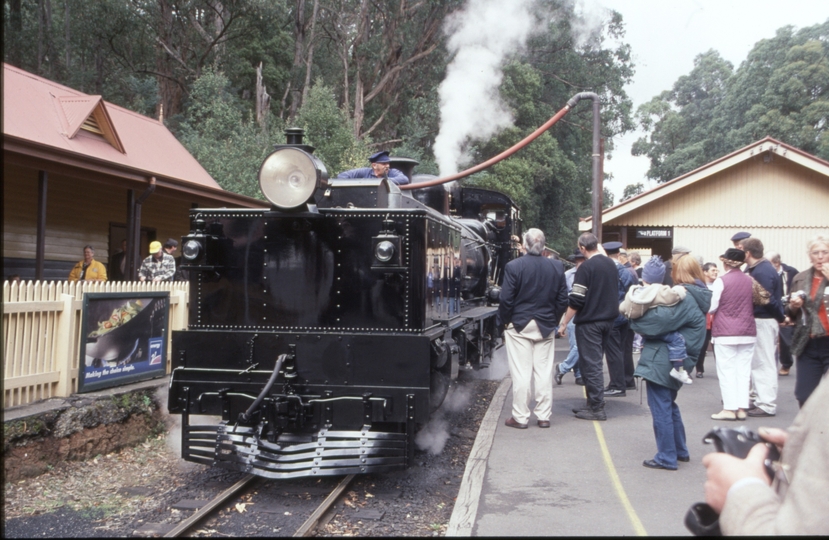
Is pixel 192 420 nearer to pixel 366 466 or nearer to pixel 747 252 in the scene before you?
pixel 366 466

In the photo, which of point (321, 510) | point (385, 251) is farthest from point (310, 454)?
point (385, 251)

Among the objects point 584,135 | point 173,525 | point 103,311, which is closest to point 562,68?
point 584,135

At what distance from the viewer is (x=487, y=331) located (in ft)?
33.0

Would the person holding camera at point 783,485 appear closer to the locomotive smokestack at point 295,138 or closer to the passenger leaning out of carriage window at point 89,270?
the locomotive smokestack at point 295,138

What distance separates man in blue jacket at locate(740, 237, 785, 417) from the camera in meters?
7.35

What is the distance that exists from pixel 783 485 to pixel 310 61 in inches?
1202

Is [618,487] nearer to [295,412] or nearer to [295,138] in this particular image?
[295,412]

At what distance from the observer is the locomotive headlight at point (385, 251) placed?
509 centimetres

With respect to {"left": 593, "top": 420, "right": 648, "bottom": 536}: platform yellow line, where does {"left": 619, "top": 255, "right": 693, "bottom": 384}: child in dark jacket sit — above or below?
above

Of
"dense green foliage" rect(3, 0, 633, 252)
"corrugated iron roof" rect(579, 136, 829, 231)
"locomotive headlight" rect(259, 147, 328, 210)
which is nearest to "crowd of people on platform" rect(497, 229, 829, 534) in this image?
"locomotive headlight" rect(259, 147, 328, 210)

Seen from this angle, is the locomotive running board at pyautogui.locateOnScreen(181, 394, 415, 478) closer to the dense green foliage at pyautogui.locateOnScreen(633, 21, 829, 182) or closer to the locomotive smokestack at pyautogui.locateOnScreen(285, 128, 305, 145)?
the locomotive smokestack at pyautogui.locateOnScreen(285, 128, 305, 145)

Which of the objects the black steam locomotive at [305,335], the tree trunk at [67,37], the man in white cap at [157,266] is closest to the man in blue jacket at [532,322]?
the black steam locomotive at [305,335]

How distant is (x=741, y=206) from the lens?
1608cm

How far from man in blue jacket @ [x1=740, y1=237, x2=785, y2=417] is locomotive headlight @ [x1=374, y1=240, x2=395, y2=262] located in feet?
14.2
